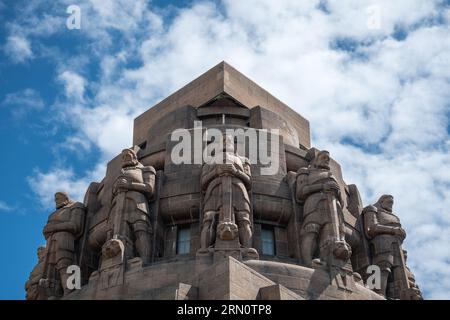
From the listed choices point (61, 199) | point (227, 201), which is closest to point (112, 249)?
point (227, 201)

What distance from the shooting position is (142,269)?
25906mm

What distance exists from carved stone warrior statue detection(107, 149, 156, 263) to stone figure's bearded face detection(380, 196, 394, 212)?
9909mm

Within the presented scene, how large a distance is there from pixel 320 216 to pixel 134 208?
6.93 metres

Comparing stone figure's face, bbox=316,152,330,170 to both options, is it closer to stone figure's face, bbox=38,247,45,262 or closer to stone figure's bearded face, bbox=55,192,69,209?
stone figure's bearded face, bbox=55,192,69,209

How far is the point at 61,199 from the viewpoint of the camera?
32.4m

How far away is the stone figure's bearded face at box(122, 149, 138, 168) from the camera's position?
30.6 metres

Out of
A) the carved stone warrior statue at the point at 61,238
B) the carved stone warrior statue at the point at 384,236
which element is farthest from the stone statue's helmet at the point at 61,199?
the carved stone warrior statue at the point at 384,236

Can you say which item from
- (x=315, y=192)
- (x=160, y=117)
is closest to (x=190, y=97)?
(x=160, y=117)

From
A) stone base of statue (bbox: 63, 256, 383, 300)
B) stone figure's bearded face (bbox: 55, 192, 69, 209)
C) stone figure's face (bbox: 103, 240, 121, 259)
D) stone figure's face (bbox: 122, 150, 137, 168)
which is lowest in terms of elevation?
stone base of statue (bbox: 63, 256, 383, 300)

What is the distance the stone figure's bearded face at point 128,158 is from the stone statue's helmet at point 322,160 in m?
7.20

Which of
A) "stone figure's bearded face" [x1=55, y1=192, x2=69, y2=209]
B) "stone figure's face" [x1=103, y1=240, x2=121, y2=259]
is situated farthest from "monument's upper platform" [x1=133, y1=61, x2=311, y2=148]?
"stone figure's face" [x1=103, y1=240, x2=121, y2=259]

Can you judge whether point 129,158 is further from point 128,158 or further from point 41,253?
point 41,253

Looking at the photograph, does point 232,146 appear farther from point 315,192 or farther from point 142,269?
point 142,269
